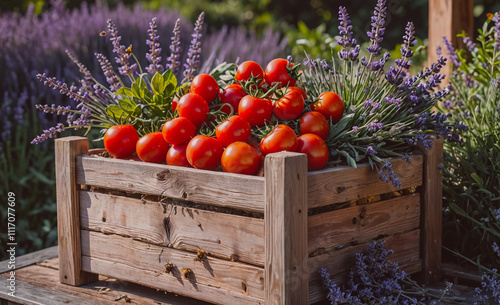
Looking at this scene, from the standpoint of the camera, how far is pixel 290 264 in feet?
5.07

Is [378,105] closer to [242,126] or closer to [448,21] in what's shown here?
[242,126]

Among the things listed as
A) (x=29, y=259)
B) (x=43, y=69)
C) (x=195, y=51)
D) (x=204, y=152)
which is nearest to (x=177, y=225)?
(x=204, y=152)

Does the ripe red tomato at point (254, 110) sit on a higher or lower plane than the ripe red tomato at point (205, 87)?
lower

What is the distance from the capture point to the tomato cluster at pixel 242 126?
1.67m

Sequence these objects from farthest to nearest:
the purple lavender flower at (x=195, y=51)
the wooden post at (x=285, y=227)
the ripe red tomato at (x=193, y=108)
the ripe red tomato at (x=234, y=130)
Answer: the purple lavender flower at (x=195, y=51) → the ripe red tomato at (x=193, y=108) → the ripe red tomato at (x=234, y=130) → the wooden post at (x=285, y=227)

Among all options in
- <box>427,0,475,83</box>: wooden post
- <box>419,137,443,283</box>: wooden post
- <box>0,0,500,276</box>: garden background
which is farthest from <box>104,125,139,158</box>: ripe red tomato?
<box>427,0,475,83</box>: wooden post

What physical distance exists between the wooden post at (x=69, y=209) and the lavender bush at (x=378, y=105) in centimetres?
87

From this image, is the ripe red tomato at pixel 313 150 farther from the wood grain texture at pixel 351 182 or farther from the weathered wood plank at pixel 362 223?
the weathered wood plank at pixel 362 223

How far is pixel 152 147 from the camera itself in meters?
1.87

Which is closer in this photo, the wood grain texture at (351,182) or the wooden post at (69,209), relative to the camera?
the wood grain texture at (351,182)

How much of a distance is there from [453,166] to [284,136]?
901mm

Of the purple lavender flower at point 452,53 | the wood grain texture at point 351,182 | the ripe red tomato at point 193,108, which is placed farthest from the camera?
the purple lavender flower at point 452,53

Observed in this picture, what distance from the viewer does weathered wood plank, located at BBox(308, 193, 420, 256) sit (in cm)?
166

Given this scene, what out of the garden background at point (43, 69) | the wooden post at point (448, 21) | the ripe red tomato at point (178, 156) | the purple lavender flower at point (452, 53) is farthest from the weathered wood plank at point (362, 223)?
the garden background at point (43, 69)
